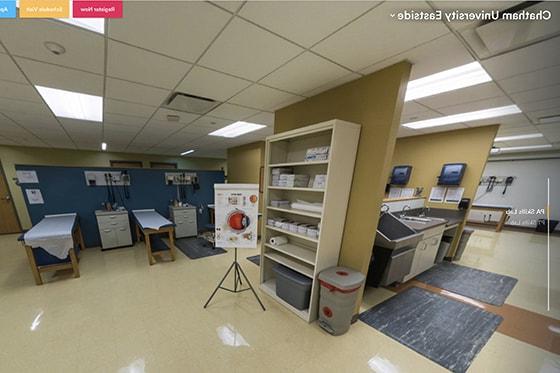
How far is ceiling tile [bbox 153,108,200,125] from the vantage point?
2990mm

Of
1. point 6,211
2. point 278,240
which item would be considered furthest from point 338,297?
point 6,211

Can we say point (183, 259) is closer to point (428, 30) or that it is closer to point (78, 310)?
point (78, 310)

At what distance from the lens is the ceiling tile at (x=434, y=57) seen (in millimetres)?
1461

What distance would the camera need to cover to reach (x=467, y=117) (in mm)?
3107

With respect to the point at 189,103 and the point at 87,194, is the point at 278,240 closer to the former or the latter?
the point at 189,103

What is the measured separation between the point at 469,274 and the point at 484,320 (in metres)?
1.53

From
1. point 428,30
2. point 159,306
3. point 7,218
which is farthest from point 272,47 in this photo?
point 7,218

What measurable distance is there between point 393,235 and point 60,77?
4.27 m

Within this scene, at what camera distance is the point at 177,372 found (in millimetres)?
1578

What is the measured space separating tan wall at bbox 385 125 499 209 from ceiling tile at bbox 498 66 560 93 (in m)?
→ 1.78

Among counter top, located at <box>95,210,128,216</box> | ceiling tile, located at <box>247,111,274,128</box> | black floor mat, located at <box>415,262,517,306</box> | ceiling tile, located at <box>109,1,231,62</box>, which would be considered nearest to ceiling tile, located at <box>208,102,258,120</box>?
ceiling tile, located at <box>247,111,274,128</box>

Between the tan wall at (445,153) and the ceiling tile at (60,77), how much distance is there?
18.4 ft

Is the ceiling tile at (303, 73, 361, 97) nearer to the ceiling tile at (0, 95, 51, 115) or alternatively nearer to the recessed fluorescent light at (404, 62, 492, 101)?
the recessed fluorescent light at (404, 62, 492, 101)

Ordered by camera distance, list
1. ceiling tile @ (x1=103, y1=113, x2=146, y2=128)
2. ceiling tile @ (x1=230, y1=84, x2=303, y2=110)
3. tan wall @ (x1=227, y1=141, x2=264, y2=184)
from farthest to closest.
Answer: tan wall @ (x1=227, y1=141, x2=264, y2=184), ceiling tile @ (x1=103, y1=113, x2=146, y2=128), ceiling tile @ (x1=230, y1=84, x2=303, y2=110)
